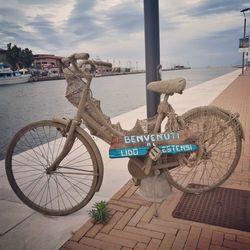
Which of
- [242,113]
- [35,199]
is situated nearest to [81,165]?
[35,199]

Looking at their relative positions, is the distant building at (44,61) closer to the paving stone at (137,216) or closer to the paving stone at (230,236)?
the paving stone at (137,216)

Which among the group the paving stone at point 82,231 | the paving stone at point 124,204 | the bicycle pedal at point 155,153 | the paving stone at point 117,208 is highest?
the bicycle pedal at point 155,153

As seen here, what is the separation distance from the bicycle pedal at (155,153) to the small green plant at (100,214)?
0.76m

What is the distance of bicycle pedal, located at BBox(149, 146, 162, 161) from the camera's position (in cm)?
260

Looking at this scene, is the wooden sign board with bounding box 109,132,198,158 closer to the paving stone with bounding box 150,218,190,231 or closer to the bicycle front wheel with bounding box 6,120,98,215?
the bicycle front wheel with bounding box 6,120,98,215

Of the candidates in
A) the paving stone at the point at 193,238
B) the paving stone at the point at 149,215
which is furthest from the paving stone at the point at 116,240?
the paving stone at the point at 193,238

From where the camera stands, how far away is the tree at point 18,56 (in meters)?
77.9

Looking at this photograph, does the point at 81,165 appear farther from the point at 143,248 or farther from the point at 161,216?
the point at 143,248

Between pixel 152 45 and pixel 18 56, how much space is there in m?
85.0

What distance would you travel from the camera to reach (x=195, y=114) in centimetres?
297

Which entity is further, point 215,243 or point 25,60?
point 25,60

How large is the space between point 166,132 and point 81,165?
2083mm

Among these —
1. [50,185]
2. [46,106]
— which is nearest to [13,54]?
[46,106]

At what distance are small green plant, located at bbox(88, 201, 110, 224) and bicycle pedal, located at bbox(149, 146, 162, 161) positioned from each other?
760 millimetres
